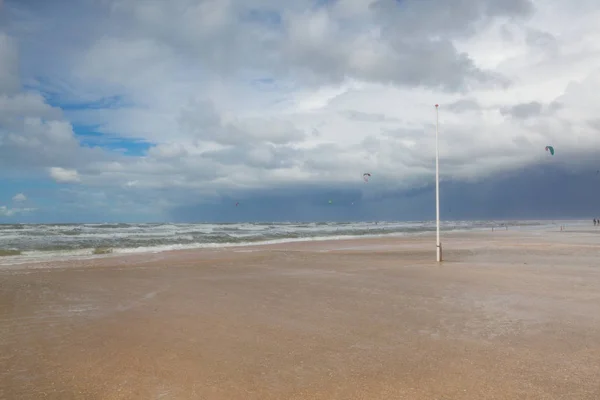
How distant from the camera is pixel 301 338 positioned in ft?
24.2

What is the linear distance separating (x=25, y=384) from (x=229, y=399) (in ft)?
9.21

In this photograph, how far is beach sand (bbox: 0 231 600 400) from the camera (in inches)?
207

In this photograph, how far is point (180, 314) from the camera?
365 inches

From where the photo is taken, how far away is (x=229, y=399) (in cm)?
491

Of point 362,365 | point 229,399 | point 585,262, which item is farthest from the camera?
point 585,262

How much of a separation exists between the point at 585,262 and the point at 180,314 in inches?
753

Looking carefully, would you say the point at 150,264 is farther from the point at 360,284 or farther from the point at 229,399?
the point at 229,399

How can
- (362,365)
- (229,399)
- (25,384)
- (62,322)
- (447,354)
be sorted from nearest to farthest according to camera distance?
(229,399) → (25,384) → (362,365) → (447,354) → (62,322)

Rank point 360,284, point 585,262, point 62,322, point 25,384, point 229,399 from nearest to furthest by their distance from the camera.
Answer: point 229,399
point 25,384
point 62,322
point 360,284
point 585,262

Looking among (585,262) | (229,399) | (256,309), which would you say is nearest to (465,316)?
(256,309)

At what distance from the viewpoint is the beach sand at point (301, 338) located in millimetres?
5266

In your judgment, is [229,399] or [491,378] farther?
[491,378]

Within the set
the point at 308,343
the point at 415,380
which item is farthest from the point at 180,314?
the point at 415,380

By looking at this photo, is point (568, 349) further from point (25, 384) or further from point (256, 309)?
point (25, 384)
